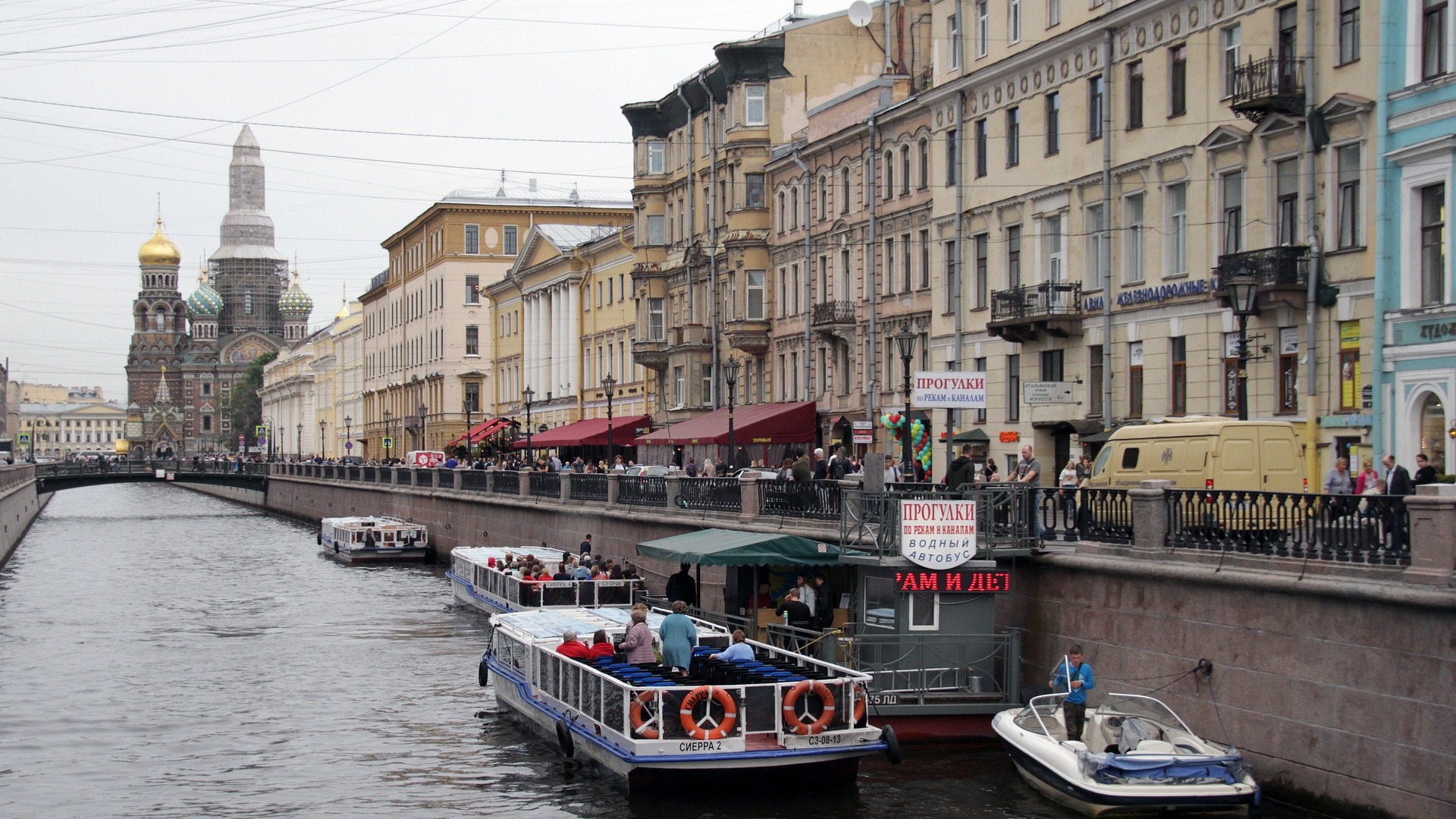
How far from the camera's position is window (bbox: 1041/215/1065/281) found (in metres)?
40.0

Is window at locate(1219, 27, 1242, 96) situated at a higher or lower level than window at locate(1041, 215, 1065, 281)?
higher

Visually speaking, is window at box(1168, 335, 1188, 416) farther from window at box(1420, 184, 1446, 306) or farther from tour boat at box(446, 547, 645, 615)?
tour boat at box(446, 547, 645, 615)

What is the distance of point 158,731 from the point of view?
90.3ft

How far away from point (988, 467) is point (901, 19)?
86.7 feet

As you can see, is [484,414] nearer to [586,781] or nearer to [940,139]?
[940,139]

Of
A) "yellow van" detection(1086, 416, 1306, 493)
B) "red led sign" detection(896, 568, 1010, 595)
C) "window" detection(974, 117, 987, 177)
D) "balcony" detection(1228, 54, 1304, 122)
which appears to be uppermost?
"window" detection(974, 117, 987, 177)

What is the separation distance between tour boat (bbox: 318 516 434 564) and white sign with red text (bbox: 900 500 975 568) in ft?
144

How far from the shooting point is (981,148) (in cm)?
4356

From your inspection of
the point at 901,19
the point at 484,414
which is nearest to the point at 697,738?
the point at 901,19

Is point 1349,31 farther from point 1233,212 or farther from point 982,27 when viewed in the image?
point 982,27

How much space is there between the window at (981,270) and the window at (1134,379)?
6916 millimetres

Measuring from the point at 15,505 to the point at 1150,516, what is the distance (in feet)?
216

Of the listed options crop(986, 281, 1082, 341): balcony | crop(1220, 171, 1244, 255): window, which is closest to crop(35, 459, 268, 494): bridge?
crop(986, 281, 1082, 341): balcony

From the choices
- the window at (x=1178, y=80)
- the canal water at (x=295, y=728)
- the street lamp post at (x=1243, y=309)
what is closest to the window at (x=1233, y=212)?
the window at (x=1178, y=80)
